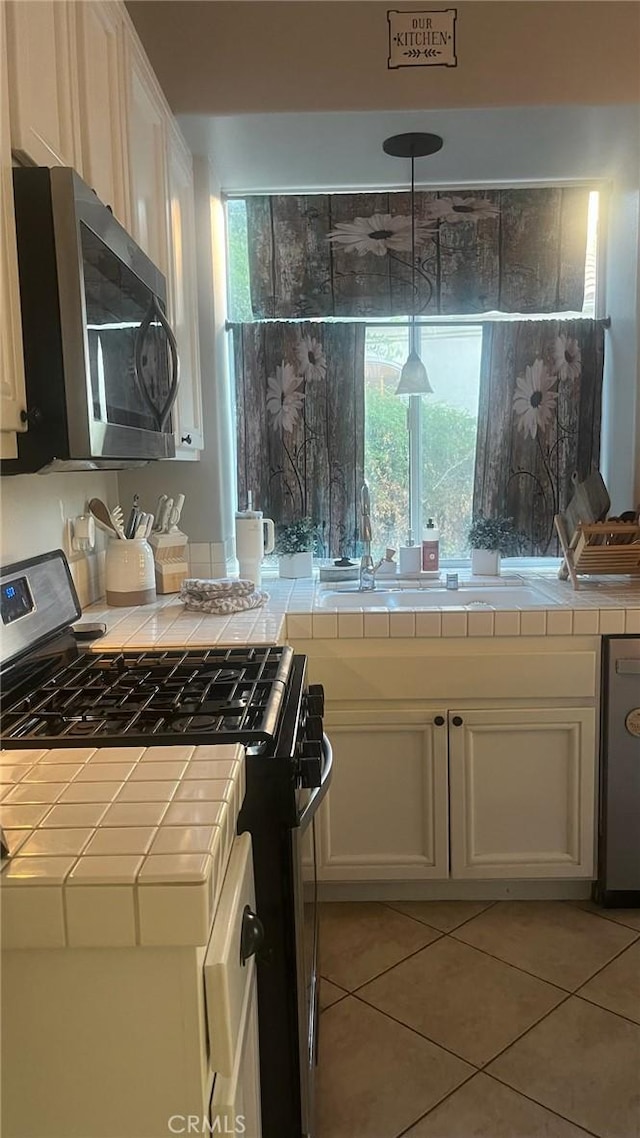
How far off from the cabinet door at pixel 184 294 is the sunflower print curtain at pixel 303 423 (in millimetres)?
341

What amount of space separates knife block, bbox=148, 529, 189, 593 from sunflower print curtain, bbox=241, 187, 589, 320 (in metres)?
0.99

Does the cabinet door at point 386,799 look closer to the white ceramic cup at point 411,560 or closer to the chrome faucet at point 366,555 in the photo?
the chrome faucet at point 366,555

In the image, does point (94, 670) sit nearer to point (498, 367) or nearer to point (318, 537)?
point (318, 537)

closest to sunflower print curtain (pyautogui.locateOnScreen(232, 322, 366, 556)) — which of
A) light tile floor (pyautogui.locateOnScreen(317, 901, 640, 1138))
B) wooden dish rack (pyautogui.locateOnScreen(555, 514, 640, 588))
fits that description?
wooden dish rack (pyautogui.locateOnScreen(555, 514, 640, 588))

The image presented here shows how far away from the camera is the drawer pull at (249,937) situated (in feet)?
3.07

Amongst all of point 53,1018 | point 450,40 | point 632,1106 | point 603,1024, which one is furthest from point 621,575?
point 53,1018

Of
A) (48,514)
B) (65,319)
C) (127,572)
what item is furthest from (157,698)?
(127,572)

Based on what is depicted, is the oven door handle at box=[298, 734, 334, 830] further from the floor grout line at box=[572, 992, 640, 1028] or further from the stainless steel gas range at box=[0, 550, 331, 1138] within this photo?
the floor grout line at box=[572, 992, 640, 1028]

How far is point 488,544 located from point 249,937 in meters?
2.14

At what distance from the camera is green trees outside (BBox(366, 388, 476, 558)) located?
9.98ft

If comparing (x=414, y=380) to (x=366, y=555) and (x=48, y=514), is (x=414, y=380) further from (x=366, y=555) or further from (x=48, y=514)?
(x=48, y=514)

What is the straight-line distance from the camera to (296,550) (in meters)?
2.90

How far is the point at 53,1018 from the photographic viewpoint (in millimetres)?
743

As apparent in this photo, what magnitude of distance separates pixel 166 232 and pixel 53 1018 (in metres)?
1.94
